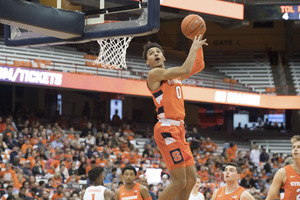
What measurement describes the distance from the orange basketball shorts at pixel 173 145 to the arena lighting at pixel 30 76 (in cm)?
1320

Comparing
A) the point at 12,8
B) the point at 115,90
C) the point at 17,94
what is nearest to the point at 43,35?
the point at 12,8

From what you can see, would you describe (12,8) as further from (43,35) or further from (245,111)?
(245,111)

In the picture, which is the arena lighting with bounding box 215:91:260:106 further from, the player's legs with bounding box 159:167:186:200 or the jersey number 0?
the player's legs with bounding box 159:167:186:200

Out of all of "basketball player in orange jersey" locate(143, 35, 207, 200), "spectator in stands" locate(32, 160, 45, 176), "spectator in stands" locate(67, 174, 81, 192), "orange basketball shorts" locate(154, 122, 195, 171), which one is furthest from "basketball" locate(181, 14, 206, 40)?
"spectator in stands" locate(32, 160, 45, 176)

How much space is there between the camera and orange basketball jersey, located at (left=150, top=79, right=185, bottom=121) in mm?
6172

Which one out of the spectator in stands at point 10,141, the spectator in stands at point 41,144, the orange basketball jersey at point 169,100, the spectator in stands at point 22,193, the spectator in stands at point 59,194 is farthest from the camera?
the spectator in stands at point 41,144

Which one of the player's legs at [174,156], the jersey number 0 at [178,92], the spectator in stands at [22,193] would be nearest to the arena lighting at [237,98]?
the spectator in stands at [22,193]

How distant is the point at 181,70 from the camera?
594 centimetres

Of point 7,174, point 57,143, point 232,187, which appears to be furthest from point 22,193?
point 232,187

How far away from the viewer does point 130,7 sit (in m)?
6.98

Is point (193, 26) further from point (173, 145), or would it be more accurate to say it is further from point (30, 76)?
point (30, 76)

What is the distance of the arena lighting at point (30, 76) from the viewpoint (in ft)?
60.1

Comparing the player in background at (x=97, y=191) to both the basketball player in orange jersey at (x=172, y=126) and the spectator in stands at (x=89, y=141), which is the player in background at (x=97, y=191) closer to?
the basketball player in orange jersey at (x=172, y=126)

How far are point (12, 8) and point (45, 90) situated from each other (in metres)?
20.3
